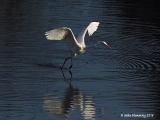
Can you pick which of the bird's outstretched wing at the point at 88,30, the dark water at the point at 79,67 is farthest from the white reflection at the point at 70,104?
the bird's outstretched wing at the point at 88,30

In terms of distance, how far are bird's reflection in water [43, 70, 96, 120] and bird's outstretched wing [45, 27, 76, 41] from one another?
49.1 inches

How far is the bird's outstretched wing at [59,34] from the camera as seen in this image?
717 inches

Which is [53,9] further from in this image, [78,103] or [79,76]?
[78,103]

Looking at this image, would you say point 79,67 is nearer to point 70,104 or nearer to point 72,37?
point 72,37

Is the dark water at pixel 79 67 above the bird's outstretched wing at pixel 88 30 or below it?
below

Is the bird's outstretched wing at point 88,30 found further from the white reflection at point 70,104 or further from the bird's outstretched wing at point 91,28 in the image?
the white reflection at point 70,104

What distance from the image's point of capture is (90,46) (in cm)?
2073

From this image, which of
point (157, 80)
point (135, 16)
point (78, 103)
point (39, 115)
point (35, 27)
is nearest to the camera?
point (39, 115)

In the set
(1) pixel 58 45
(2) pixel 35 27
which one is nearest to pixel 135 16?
(2) pixel 35 27

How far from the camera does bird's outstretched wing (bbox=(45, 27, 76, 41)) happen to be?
18.2m

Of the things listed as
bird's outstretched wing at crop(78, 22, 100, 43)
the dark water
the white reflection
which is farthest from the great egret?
the white reflection

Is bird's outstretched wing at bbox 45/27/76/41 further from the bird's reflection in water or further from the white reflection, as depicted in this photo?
the white reflection

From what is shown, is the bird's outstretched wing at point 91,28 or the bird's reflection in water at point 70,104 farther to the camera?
the bird's outstretched wing at point 91,28

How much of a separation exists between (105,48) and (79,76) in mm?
2992
